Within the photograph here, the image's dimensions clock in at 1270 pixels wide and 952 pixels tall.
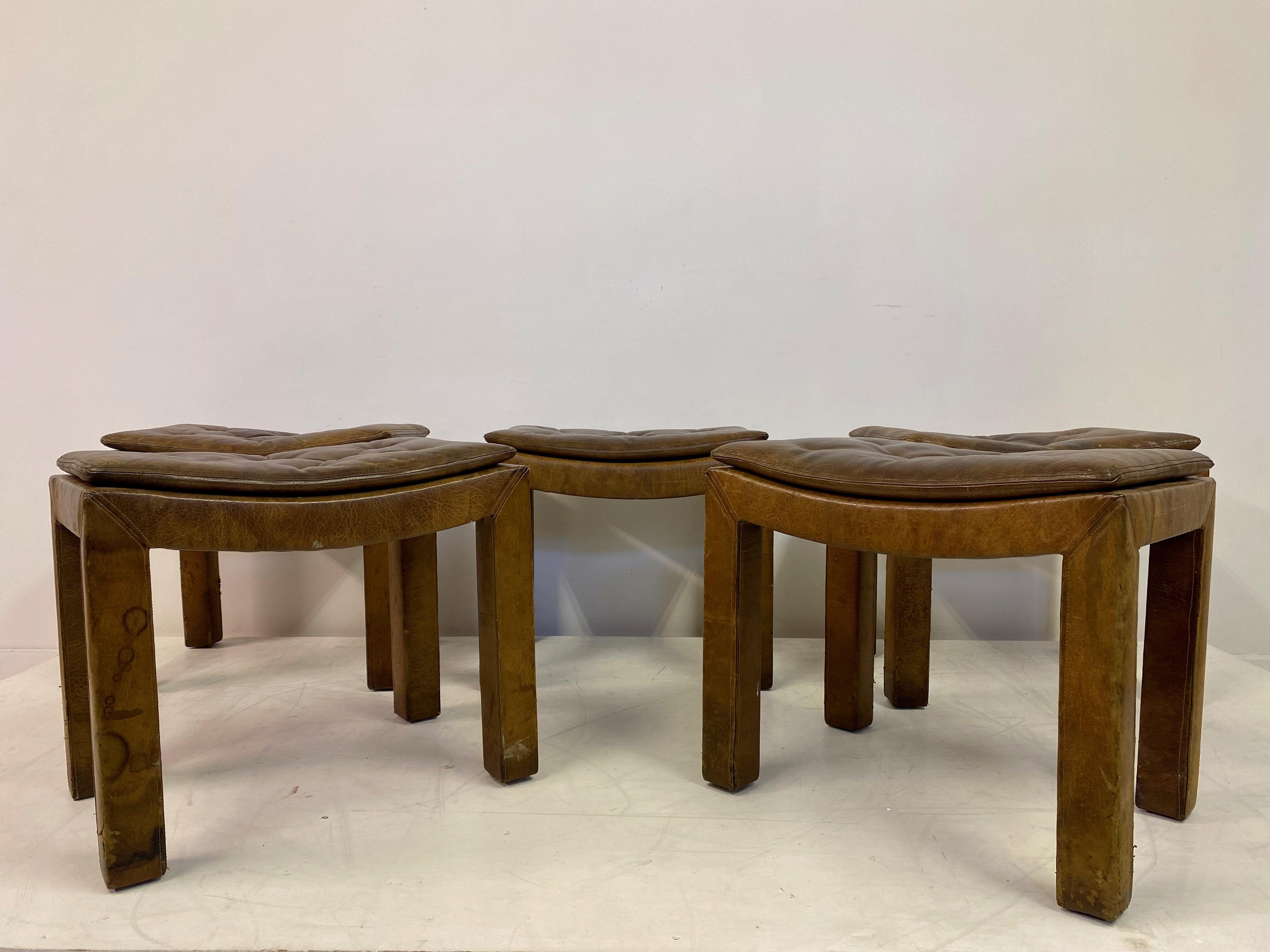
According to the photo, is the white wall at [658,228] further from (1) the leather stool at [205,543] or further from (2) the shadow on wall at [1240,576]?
(1) the leather stool at [205,543]

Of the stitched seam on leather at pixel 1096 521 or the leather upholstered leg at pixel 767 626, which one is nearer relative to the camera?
the stitched seam on leather at pixel 1096 521

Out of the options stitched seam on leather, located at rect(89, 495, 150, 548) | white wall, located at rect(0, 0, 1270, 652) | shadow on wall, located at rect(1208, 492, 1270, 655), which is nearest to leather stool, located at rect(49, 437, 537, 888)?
stitched seam on leather, located at rect(89, 495, 150, 548)

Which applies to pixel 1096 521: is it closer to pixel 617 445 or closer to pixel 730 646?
pixel 730 646

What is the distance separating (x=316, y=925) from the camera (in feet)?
2.93

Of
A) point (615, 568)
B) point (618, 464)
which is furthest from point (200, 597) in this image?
point (618, 464)

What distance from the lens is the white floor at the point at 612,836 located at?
2.92 ft

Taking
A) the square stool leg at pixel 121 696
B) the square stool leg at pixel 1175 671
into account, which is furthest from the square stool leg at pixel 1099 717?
the square stool leg at pixel 121 696

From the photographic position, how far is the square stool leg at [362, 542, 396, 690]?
1.65 meters

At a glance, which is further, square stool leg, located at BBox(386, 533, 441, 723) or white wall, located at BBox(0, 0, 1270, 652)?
white wall, located at BBox(0, 0, 1270, 652)

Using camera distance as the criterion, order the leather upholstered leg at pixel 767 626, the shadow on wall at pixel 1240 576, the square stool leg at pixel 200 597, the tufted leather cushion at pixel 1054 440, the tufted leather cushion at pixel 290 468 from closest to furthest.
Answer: the tufted leather cushion at pixel 290 468 → the tufted leather cushion at pixel 1054 440 → the leather upholstered leg at pixel 767 626 → the square stool leg at pixel 200 597 → the shadow on wall at pixel 1240 576

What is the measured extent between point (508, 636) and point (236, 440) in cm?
74

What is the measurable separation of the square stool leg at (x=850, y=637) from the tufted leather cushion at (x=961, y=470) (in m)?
0.32

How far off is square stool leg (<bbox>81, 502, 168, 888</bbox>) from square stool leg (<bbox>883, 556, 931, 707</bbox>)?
1188mm

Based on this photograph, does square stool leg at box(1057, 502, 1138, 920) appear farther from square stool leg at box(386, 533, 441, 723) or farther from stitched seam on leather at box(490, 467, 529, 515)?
square stool leg at box(386, 533, 441, 723)
